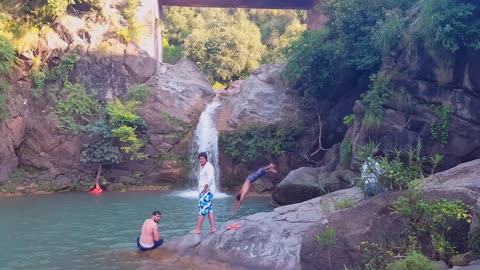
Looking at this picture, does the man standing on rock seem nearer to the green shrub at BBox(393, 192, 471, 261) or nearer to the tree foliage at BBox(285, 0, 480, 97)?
the green shrub at BBox(393, 192, 471, 261)

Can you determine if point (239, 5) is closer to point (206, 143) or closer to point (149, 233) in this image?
point (206, 143)

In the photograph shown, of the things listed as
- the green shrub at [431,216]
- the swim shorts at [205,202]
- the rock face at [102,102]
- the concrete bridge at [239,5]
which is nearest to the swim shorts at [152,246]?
the swim shorts at [205,202]

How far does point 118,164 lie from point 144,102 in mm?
2931

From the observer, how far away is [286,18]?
38250mm

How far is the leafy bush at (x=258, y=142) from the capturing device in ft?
67.9

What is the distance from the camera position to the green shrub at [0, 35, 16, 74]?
2028 centimetres

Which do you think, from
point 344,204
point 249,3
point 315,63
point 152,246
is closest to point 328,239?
point 344,204

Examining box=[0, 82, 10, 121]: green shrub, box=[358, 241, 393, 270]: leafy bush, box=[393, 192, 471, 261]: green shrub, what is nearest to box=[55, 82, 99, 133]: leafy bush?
box=[0, 82, 10, 121]: green shrub

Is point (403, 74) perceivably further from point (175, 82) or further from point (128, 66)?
point (128, 66)

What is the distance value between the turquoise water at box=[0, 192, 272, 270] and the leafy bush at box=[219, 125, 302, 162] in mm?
2580

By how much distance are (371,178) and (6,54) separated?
53.4 ft

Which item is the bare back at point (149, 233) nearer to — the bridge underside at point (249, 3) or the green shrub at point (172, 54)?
the bridge underside at point (249, 3)

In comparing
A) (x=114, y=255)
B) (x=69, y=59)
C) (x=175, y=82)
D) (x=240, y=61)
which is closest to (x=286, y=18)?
(x=240, y=61)

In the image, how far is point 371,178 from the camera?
868 centimetres
